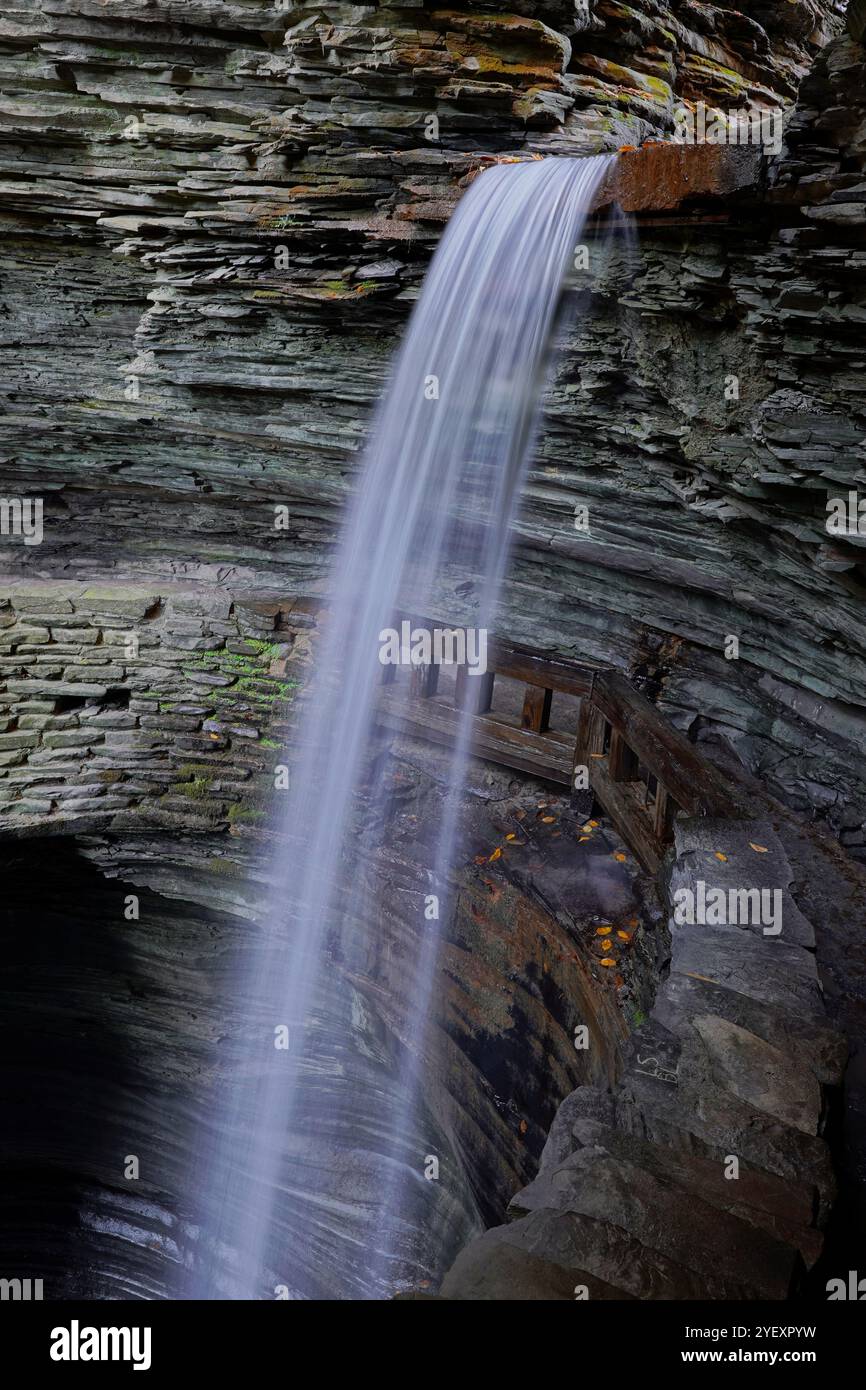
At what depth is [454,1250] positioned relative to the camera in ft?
25.9

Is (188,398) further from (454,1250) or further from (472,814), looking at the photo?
(454,1250)

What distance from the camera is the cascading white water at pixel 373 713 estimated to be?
7.09 metres

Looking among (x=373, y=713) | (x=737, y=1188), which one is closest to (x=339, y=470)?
(x=373, y=713)

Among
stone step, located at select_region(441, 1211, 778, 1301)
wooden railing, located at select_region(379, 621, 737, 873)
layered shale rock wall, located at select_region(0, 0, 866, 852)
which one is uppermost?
layered shale rock wall, located at select_region(0, 0, 866, 852)

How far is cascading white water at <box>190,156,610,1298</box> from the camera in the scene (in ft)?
23.2

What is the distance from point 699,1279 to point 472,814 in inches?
217

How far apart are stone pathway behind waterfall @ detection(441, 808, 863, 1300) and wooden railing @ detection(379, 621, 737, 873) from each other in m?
1.47

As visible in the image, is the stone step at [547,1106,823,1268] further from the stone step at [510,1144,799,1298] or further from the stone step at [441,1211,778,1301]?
the stone step at [441,1211,778,1301]

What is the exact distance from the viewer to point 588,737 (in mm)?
7492

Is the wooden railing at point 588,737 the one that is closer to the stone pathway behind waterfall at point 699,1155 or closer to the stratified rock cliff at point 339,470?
the stratified rock cliff at point 339,470

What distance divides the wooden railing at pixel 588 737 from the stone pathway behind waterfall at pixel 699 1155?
1474 millimetres

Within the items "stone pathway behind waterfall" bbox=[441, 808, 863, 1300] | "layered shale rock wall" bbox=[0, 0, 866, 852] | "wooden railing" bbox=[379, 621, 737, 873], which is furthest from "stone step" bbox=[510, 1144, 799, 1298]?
"layered shale rock wall" bbox=[0, 0, 866, 852]

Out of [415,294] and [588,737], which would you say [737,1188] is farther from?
[415,294]
